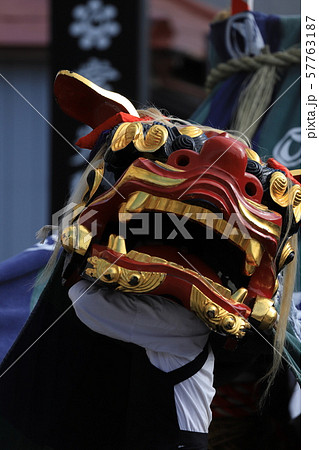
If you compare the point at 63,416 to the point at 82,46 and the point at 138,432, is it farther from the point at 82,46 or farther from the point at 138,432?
the point at 82,46

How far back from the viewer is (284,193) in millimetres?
1153

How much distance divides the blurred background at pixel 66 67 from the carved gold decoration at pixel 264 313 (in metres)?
1.44

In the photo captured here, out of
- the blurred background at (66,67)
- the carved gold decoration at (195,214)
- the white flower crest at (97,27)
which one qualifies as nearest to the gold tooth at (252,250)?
the carved gold decoration at (195,214)

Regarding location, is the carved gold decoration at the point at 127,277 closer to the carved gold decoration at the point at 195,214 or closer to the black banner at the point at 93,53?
the carved gold decoration at the point at 195,214

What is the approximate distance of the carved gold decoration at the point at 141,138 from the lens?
1127 mm

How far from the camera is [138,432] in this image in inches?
46.5

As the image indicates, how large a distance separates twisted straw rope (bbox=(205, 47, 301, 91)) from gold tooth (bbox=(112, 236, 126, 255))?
81 cm

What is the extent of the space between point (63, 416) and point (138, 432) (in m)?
0.13

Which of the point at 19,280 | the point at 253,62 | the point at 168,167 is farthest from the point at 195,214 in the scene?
the point at 253,62

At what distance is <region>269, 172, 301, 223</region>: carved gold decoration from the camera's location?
3.76 ft

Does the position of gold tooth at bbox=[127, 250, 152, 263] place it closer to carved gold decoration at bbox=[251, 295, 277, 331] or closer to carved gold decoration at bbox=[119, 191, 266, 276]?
carved gold decoration at bbox=[119, 191, 266, 276]

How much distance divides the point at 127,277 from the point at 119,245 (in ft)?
0.15

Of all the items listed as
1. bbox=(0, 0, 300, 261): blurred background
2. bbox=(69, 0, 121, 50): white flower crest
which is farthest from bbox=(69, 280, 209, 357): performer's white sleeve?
bbox=(69, 0, 121, 50): white flower crest
